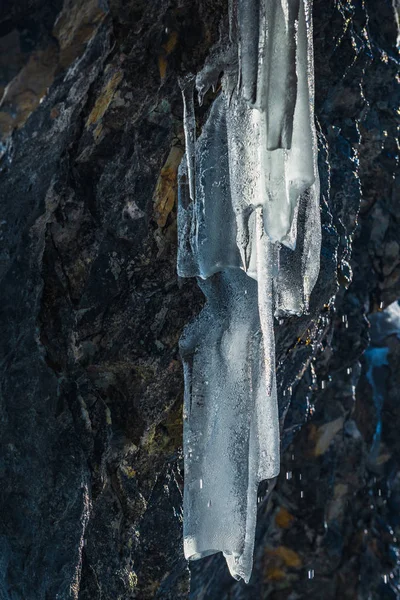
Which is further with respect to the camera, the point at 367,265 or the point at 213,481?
the point at 367,265

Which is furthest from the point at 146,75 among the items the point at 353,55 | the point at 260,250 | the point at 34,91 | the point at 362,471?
the point at 362,471

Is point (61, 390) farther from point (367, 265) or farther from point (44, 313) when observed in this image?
point (367, 265)

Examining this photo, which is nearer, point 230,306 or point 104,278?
point 230,306

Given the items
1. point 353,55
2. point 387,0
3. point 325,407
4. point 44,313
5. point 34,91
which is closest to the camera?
point 34,91

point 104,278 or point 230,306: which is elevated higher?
point 104,278
